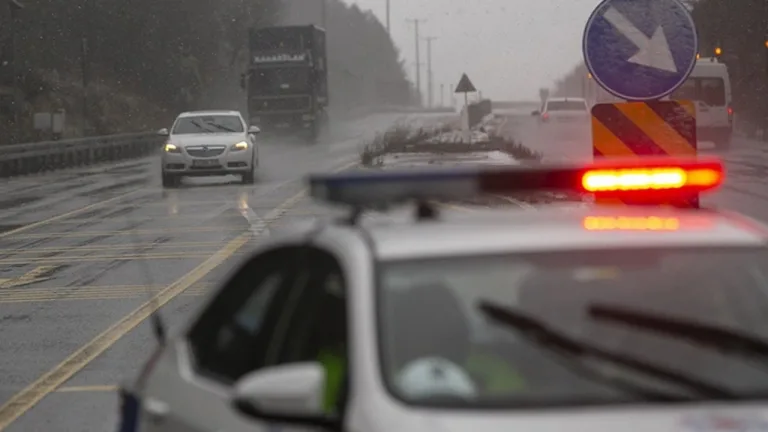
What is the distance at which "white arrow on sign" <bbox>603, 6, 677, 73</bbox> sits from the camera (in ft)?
32.9

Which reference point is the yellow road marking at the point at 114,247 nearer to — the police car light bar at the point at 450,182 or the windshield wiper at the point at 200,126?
the windshield wiper at the point at 200,126

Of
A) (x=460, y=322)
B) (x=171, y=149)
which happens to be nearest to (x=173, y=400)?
(x=460, y=322)

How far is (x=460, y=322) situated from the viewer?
3.94 metres

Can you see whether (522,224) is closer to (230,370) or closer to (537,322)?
(537,322)

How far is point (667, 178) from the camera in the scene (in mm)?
4984

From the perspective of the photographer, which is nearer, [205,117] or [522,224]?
[522,224]

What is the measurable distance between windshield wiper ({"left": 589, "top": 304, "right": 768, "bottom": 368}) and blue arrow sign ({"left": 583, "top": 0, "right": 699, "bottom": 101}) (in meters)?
6.13

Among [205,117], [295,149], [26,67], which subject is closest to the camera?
[205,117]

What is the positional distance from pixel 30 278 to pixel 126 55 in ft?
181

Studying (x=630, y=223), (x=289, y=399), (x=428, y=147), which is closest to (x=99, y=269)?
(x=630, y=223)

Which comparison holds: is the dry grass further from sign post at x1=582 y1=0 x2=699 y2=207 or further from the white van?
sign post at x1=582 y1=0 x2=699 y2=207

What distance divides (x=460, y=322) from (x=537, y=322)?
0.19 m

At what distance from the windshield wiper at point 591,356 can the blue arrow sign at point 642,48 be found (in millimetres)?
6230

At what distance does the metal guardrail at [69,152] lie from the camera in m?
39.1
